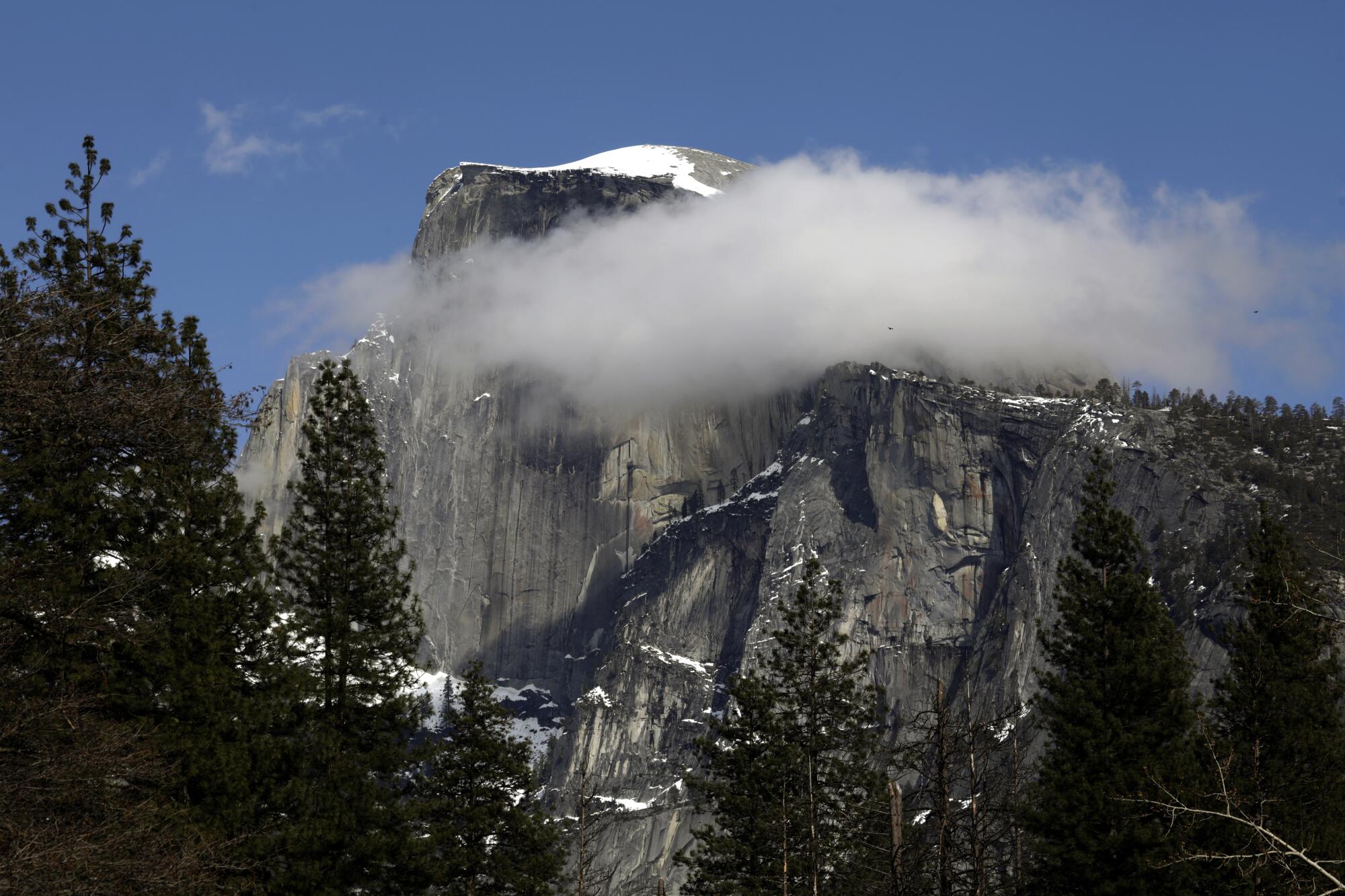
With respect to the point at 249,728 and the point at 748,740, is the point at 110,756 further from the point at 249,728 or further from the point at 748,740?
the point at 748,740

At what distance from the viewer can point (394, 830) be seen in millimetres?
37938

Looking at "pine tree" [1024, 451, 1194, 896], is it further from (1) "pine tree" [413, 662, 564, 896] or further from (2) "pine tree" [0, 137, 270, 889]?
(2) "pine tree" [0, 137, 270, 889]

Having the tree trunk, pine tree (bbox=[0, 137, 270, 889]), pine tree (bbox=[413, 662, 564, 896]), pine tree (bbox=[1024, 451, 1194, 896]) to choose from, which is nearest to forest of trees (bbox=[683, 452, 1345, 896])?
pine tree (bbox=[1024, 451, 1194, 896])

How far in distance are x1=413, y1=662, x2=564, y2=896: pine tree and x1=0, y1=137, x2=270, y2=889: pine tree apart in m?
10.4

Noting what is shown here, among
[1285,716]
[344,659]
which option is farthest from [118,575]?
[1285,716]

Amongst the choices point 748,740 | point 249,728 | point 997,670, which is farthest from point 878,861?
point 997,670

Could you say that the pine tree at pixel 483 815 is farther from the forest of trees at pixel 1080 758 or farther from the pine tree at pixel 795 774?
the pine tree at pixel 795 774

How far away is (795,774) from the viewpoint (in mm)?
47469

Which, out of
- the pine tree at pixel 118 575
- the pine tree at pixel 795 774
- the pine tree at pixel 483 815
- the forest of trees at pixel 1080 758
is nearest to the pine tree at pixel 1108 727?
the forest of trees at pixel 1080 758

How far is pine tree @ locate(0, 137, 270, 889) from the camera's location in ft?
57.0

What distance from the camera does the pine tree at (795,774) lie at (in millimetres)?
45344

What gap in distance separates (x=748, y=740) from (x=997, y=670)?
155 meters

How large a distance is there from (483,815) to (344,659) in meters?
6.64

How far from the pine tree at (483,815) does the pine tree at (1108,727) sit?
46.8 feet
